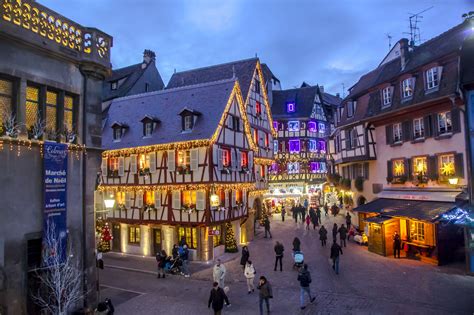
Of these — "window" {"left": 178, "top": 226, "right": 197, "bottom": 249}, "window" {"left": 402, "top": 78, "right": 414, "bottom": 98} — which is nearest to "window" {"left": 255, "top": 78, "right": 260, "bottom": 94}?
"window" {"left": 402, "top": 78, "right": 414, "bottom": 98}

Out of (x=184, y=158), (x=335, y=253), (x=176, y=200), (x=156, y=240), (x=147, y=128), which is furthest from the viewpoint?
(x=147, y=128)

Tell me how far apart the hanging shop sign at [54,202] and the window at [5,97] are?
143cm

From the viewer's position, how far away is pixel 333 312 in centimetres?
1402

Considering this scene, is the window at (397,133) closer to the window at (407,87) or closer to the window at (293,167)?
the window at (407,87)

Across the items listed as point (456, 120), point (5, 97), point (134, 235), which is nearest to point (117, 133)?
point (134, 235)

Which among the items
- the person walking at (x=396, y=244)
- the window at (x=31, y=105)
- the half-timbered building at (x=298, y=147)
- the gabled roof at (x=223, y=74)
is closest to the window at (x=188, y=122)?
the gabled roof at (x=223, y=74)

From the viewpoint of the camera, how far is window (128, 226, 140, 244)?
2738 cm

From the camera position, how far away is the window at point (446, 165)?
2106 cm

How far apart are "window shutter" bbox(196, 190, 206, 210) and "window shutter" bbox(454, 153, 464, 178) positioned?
48.2 feet

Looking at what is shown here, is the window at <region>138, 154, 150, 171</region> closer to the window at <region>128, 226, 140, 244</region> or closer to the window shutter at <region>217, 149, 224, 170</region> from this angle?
the window at <region>128, 226, 140, 244</region>

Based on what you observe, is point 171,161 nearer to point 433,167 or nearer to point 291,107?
point 433,167

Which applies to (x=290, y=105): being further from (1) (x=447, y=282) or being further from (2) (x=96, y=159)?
(2) (x=96, y=159)

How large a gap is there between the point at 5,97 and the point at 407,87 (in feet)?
75.6

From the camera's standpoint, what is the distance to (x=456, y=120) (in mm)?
20578
